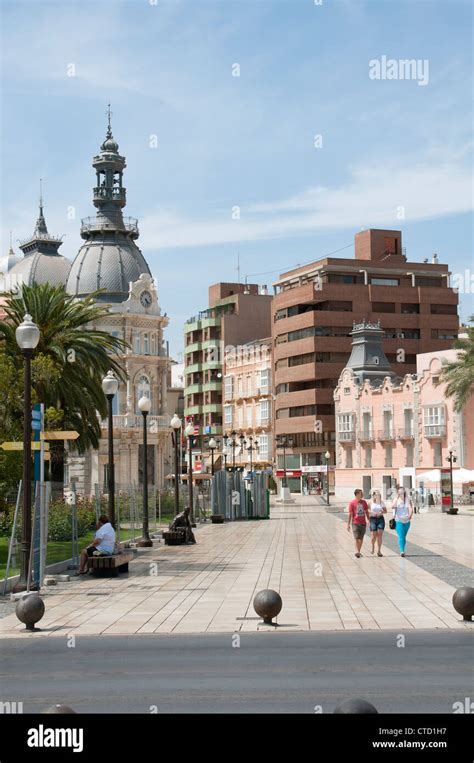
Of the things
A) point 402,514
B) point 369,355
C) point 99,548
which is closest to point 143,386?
point 369,355

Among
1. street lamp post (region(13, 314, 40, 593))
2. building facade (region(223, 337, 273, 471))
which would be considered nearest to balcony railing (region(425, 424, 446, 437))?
building facade (region(223, 337, 273, 471))

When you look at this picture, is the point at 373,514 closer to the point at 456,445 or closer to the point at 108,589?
the point at 108,589

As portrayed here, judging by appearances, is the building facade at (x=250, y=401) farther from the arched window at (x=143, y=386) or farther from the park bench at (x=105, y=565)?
the park bench at (x=105, y=565)

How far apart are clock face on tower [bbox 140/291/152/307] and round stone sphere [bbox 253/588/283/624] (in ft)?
264

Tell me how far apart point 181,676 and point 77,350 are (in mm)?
29656

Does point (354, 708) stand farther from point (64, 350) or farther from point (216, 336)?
point (216, 336)

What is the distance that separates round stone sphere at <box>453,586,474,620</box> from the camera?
15633 mm

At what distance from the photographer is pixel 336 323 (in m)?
111

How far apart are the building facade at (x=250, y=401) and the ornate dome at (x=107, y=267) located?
29.3m

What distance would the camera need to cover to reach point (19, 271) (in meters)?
110

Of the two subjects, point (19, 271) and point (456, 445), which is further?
point (19, 271)

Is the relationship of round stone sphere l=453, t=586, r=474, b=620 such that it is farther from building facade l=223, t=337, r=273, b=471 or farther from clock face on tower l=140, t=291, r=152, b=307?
building facade l=223, t=337, r=273, b=471

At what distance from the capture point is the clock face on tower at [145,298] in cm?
9494
